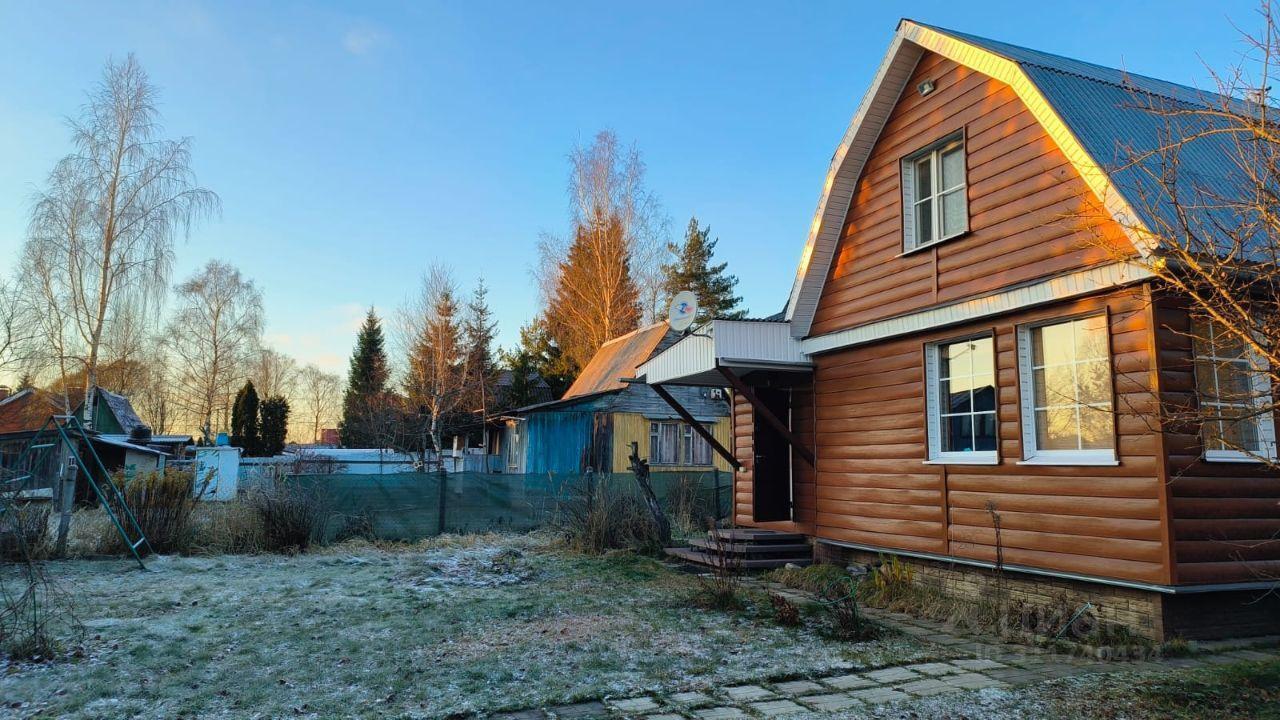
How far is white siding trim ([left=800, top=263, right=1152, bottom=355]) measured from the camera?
6.05m

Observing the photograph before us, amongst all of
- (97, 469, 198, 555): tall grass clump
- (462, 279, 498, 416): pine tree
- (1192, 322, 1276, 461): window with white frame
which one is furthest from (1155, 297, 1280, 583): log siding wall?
(462, 279, 498, 416): pine tree

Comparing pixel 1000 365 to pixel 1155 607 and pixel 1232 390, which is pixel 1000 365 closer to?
pixel 1232 390

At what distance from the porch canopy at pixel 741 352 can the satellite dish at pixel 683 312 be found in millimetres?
207

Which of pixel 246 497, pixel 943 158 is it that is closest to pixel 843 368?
pixel 943 158

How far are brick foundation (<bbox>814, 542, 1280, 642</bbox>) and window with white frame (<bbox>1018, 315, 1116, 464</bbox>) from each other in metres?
1.06

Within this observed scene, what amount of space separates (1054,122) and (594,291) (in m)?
26.0

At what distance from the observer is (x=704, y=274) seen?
39.3 metres

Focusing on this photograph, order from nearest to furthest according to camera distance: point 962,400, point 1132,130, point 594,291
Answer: point 1132,130, point 962,400, point 594,291

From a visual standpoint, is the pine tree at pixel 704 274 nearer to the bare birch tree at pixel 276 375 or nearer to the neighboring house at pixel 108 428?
the neighboring house at pixel 108 428

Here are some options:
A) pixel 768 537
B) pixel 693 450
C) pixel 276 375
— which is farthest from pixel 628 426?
pixel 276 375

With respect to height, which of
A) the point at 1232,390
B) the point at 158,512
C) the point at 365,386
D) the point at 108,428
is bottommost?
the point at 158,512

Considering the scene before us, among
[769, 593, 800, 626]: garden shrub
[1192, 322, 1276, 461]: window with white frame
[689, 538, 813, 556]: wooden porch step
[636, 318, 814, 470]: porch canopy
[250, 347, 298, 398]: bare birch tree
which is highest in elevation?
[250, 347, 298, 398]: bare birch tree

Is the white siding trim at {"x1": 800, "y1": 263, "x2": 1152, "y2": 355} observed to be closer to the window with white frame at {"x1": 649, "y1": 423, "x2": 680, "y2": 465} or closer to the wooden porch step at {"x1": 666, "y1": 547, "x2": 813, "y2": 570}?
the wooden porch step at {"x1": 666, "y1": 547, "x2": 813, "y2": 570}

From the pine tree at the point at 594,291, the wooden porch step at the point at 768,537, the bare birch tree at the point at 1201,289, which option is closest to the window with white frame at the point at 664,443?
the pine tree at the point at 594,291
